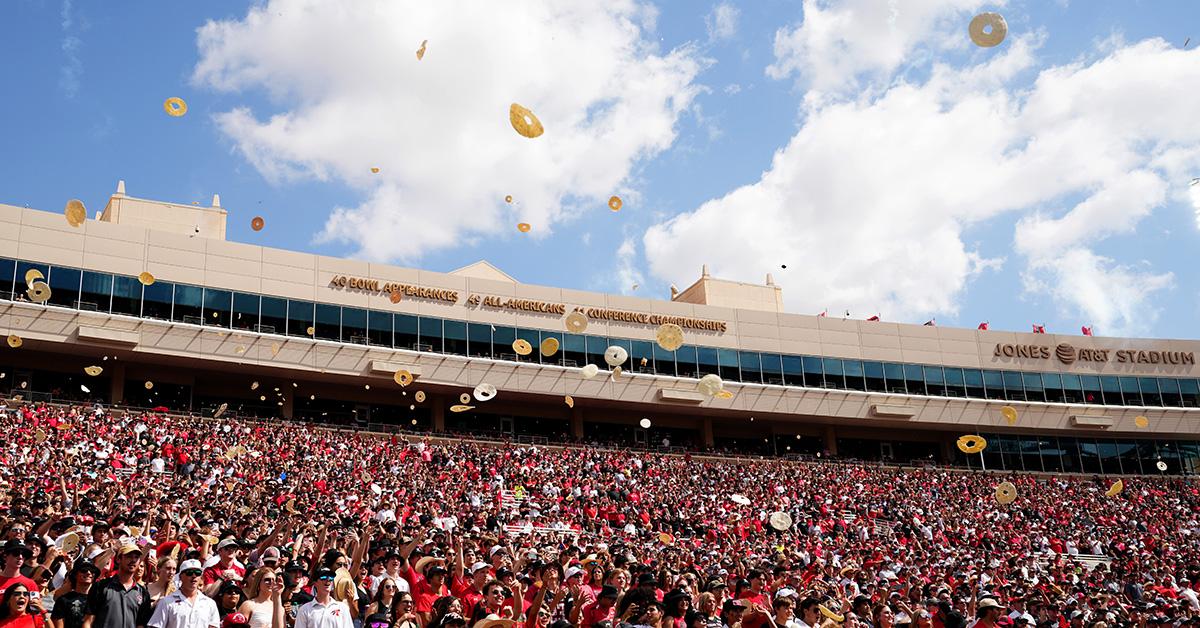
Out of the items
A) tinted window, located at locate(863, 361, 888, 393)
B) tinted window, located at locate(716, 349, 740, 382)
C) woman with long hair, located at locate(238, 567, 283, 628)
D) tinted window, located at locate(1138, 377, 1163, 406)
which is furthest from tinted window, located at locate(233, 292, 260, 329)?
tinted window, located at locate(1138, 377, 1163, 406)

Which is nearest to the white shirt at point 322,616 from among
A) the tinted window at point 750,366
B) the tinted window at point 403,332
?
the tinted window at point 403,332

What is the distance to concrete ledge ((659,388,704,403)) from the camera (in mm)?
42191

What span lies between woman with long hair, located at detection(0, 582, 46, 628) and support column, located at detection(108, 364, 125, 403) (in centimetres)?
3203

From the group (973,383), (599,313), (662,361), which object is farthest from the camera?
(973,383)

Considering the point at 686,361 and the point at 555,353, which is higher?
the point at 555,353

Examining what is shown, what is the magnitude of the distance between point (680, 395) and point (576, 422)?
489 centimetres

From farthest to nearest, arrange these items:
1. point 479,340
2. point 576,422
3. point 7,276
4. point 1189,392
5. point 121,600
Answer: point 1189,392
point 576,422
point 479,340
point 7,276
point 121,600

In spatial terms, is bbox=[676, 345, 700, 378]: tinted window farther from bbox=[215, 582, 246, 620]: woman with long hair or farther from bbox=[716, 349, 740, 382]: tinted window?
bbox=[215, 582, 246, 620]: woman with long hair

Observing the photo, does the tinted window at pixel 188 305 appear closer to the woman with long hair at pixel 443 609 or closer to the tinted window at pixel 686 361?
the tinted window at pixel 686 361

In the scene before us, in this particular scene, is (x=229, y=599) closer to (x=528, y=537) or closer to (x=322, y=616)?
(x=322, y=616)

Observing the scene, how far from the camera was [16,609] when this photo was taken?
21.8ft

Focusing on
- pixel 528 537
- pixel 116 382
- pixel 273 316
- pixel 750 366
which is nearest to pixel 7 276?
pixel 116 382

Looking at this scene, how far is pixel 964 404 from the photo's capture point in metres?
47.0

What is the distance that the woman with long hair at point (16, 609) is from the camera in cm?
665
